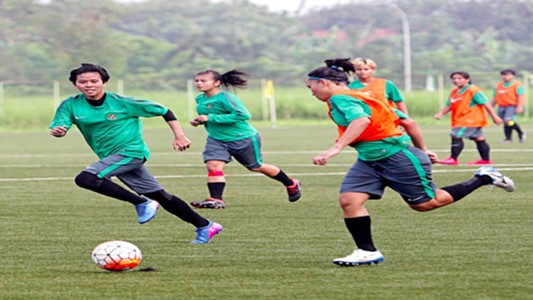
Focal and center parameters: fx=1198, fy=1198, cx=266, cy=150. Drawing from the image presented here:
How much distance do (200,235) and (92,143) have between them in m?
1.30

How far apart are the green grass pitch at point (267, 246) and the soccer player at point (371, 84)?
1270 millimetres

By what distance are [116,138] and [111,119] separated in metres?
0.20

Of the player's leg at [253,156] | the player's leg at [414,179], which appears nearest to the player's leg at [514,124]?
the player's leg at [253,156]

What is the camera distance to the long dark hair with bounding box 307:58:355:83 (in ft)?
27.3

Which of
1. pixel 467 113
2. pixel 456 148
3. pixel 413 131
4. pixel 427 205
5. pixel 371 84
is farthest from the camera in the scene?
pixel 467 113

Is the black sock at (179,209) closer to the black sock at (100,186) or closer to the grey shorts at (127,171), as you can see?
the grey shorts at (127,171)

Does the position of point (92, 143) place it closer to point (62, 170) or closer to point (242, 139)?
point (242, 139)

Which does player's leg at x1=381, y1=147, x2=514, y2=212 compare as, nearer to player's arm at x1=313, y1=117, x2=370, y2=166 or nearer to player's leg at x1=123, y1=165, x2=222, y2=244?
player's arm at x1=313, y1=117, x2=370, y2=166

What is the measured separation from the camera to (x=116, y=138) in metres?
9.92

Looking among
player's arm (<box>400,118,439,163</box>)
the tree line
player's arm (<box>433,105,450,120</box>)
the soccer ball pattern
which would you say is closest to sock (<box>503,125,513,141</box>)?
player's arm (<box>433,105,450,120</box>)

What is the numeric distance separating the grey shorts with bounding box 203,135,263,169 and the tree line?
145ft

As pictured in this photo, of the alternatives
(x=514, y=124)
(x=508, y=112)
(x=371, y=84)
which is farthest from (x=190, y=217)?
(x=508, y=112)

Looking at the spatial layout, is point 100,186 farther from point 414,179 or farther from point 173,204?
point 414,179

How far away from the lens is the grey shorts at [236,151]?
43.7 ft
